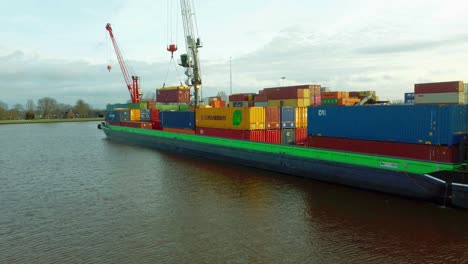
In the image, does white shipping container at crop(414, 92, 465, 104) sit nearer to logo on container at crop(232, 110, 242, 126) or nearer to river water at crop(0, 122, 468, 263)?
river water at crop(0, 122, 468, 263)

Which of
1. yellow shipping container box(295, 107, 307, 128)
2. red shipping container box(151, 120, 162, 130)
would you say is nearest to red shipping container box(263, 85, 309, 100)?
yellow shipping container box(295, 107, 307, 128)

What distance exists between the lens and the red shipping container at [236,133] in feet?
103

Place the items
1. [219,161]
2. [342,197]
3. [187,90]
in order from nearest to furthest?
1. [342,197]
2. [219,161]
3. [187,90]

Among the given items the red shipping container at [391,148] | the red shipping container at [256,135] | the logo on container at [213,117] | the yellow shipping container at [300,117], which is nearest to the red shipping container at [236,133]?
the red shipping container at [256,135]

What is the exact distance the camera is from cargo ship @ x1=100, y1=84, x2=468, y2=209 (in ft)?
60.8

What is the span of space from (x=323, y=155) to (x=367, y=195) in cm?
444

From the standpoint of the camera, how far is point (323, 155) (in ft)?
79.4

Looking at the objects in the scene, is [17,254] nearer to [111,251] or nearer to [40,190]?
[111,251]

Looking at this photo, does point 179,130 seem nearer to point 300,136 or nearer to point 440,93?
point 300,136

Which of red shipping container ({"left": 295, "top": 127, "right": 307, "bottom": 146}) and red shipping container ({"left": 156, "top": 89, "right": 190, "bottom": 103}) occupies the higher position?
red shipping container ({"left": 156, "top": 89, "right": 190, "bottom": 103})

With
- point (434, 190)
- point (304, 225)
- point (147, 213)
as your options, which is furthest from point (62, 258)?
point (434, 190)

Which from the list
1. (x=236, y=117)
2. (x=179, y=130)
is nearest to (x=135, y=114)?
(x=179, y=130)

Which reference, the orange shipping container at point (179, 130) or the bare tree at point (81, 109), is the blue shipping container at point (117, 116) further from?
the bare tree at point (81, 109)

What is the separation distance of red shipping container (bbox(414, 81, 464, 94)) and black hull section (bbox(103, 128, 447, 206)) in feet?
22.9
